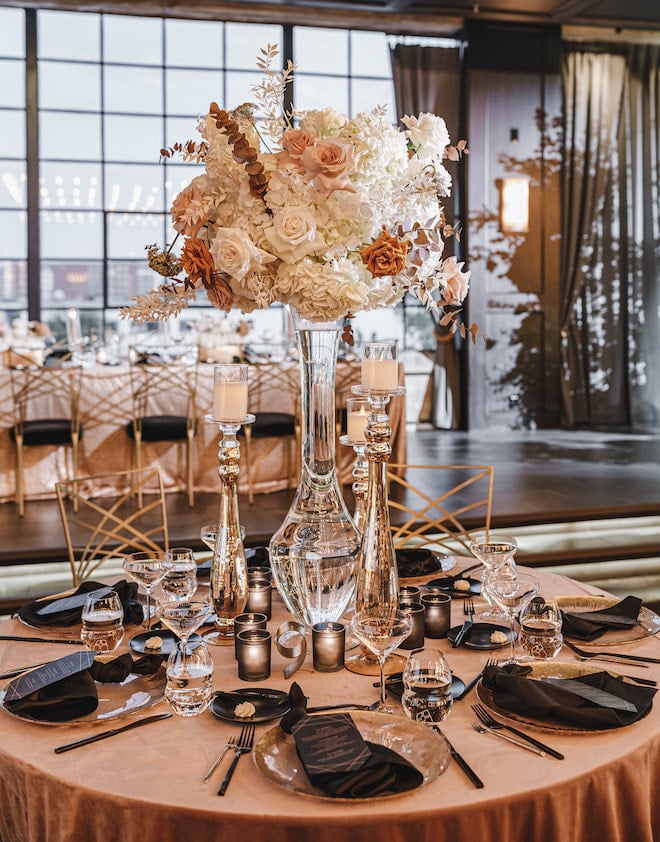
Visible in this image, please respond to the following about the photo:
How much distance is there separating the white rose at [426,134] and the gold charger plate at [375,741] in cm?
108

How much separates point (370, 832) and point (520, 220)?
296 inches

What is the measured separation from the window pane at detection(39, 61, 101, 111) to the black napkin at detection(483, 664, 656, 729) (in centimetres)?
755

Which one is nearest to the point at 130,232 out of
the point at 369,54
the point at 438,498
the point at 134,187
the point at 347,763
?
the point at 134,187

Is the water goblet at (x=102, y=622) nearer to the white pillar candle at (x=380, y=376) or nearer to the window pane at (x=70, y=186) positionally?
the white pillar candle at (x=380, y=376)

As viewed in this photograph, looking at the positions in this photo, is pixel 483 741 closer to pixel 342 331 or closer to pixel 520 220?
pixel 342 331

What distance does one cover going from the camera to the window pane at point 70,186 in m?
7.95

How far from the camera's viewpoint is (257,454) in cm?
579

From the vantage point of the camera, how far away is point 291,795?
1.27 m

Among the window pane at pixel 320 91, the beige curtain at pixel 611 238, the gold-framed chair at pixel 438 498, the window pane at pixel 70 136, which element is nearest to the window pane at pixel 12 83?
the window pane at pixel 70 136

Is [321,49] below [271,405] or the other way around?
the other way around

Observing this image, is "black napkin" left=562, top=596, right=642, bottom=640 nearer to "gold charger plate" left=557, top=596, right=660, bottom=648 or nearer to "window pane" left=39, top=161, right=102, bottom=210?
"gold charger plate" left=557, top=596, right=660, bottom=648

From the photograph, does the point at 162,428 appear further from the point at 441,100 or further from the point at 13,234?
the point at 441,100

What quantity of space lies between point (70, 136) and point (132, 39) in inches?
39.9

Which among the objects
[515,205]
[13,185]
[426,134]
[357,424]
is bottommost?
[357,424]
